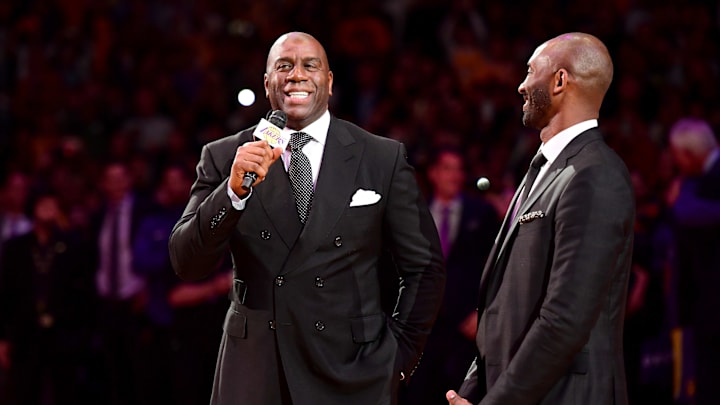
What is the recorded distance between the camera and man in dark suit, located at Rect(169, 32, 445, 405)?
383 centimetres

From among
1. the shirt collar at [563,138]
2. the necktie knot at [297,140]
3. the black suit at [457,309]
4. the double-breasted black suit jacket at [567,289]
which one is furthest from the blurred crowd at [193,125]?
the double-breasted black suit jacket at [567,289]

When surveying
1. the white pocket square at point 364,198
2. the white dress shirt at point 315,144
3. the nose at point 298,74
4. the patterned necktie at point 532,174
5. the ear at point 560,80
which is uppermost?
the nose at point 298,74

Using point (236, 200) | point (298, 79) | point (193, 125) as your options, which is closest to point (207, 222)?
point (236, 200)

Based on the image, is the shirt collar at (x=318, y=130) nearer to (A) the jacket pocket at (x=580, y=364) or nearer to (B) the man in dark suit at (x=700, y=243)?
(A) the jacket pocket at (x=580, y=364)

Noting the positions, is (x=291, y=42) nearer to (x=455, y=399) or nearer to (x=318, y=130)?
(x=318, y=130)

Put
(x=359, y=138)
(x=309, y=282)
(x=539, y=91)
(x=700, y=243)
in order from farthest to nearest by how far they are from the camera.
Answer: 1. (x=700, y=243)
2. (x=359, y=138)
3. (x=309, y=282)
4. (x=539, y=91)

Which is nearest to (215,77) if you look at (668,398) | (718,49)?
(718,49)

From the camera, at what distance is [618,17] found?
10680 mm

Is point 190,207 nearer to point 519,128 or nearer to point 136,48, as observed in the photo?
point 519,128

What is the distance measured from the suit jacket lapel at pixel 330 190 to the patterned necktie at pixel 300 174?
0.13ft

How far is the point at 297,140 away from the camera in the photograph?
4.00m

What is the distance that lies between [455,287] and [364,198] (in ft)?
11.0

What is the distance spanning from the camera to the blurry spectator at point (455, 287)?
23.7 feet

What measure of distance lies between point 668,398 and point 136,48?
6.59 metres
